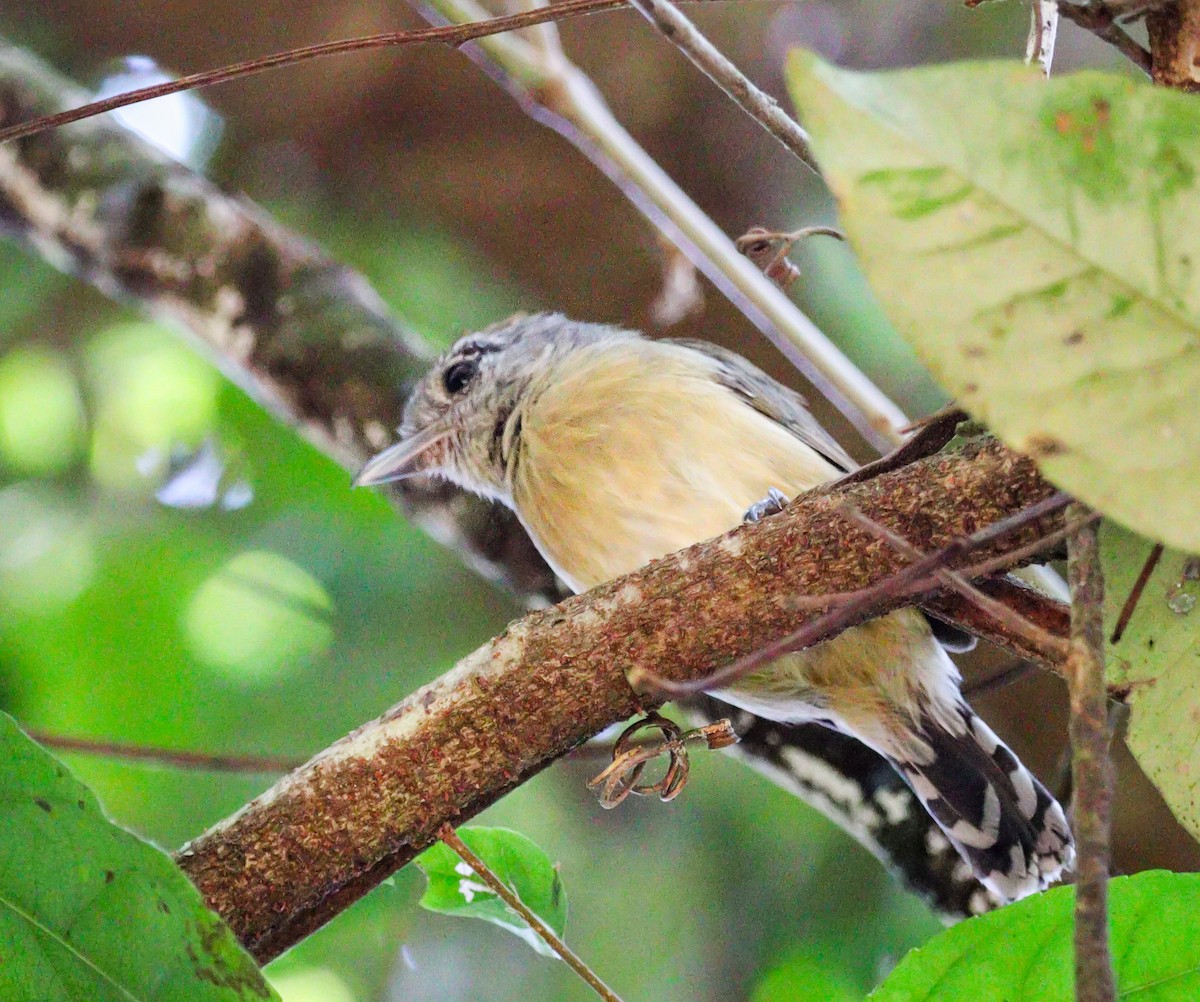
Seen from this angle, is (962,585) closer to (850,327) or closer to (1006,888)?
(1006,888)

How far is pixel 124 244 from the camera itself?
117 inches

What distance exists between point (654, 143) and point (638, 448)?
1.90 m

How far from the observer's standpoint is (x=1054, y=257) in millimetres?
765

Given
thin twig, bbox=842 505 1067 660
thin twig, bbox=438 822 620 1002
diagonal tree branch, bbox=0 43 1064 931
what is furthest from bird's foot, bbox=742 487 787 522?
thin twig, bbox=842 505 1067 660

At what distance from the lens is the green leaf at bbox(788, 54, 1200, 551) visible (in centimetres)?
73

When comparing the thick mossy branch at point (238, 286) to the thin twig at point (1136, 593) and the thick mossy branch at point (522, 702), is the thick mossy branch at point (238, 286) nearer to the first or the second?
the thick mossy branch at point (522, 702)

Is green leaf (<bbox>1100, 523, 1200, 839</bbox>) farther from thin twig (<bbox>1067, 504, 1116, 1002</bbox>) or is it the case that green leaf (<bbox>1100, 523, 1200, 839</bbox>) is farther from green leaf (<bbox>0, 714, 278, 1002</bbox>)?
green leaf (<bbox>0, 714, 278, 1002</bbox>)

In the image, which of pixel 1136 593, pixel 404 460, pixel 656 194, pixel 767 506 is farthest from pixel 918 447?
pixel 404 460

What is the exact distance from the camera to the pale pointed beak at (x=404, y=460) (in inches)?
110

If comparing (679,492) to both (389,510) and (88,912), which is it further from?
(389,510)

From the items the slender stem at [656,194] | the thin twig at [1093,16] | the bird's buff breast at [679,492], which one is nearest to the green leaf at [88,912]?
the thin twig at [1093,16]

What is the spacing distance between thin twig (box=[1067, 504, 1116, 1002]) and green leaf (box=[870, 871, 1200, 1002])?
15.9 inches

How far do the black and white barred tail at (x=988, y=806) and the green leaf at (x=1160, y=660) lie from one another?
1.14 m

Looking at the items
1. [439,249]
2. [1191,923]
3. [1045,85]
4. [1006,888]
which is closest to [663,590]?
[1191,923]
